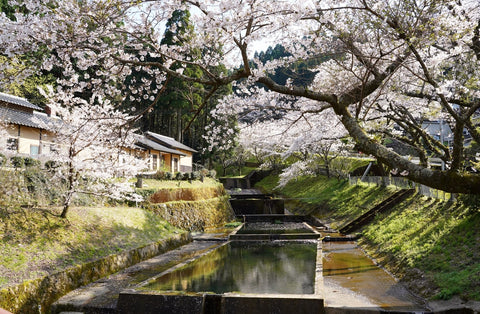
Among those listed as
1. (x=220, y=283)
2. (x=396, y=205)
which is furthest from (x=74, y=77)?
(x=396, y=205)

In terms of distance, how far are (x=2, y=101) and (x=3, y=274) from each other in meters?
17.4

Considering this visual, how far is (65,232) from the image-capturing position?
33.4ft

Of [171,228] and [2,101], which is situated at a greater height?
[2,101]

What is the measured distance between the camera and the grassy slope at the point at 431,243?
7.77 m

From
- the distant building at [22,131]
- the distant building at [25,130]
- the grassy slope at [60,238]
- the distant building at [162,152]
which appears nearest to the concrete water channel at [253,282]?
the grassy slope at [60,238]

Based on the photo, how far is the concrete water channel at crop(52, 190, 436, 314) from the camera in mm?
7730

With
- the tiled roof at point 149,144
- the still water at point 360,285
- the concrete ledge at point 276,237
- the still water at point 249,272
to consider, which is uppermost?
the tiled roof at point 149,144

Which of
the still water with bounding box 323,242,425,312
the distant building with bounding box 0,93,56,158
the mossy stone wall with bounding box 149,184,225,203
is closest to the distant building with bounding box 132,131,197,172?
the mossy stone wall with bounding box 149,184,225,203

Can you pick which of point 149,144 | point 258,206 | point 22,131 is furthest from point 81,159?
point 258,206

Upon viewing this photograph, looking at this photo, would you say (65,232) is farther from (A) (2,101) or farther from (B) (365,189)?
(B) (365,189)

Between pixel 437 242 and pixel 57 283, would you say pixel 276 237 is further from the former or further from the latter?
pixel 57 283

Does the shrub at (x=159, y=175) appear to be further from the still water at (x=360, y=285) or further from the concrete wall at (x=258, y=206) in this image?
the still water at (x=360, y=285)

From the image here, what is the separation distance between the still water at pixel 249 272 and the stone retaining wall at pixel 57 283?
1.73m

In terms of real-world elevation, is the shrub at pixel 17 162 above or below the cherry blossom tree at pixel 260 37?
below
